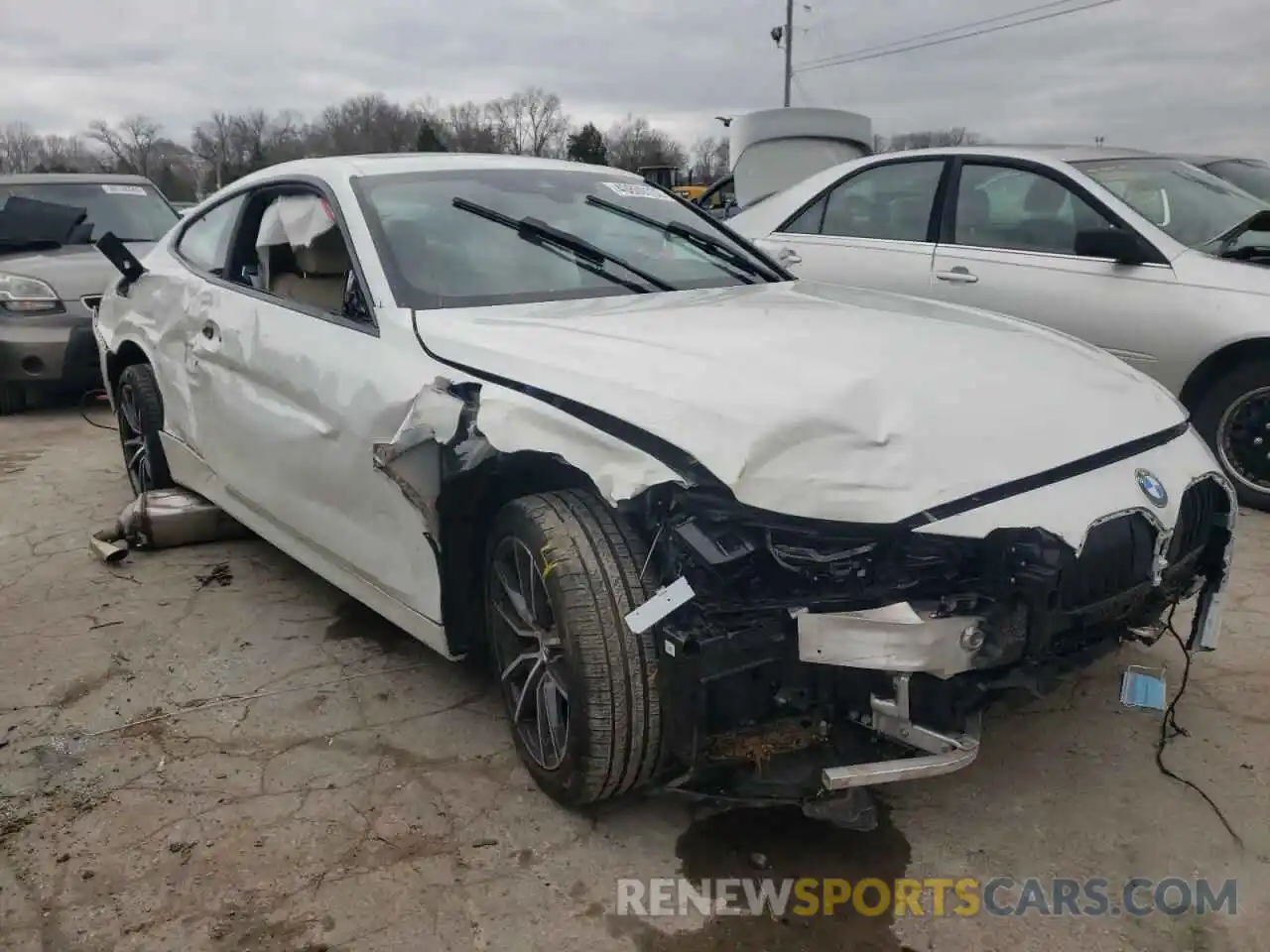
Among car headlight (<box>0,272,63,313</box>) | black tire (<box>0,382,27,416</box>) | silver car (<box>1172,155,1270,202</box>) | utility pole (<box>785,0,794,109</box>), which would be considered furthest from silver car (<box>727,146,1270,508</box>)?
utility pole (<box>785,0,794,109</box>)

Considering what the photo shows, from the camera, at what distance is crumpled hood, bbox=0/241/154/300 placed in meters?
6.88

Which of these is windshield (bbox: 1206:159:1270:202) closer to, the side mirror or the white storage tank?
the side mirror

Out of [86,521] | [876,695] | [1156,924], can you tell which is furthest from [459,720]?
[86,521]

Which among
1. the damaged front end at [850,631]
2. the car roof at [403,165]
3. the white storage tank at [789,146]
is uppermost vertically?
the white storage tank at [789,146]

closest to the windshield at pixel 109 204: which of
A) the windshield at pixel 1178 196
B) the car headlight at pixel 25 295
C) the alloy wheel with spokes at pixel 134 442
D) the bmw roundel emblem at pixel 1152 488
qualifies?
the car headlight at pixel 25 295

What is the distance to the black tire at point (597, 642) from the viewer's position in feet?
7.00

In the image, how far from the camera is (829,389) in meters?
2.14

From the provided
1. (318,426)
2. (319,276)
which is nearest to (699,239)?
(319,276)

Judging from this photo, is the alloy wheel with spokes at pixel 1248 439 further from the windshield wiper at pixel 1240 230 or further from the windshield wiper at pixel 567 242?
the windshield wiper at pixel 567 242

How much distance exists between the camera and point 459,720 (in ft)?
9.47

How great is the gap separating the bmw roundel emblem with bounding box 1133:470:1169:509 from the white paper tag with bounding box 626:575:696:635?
1.04m

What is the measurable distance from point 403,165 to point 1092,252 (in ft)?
9.99

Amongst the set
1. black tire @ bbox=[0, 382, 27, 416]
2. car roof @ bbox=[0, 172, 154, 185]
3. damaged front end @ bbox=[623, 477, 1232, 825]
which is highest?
car roof @ bbox=[0, 172, 154, 185]

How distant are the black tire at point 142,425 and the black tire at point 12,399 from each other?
9.75 ft
